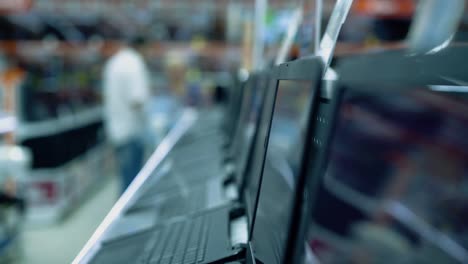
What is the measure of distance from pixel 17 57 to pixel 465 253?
5058 millimetres

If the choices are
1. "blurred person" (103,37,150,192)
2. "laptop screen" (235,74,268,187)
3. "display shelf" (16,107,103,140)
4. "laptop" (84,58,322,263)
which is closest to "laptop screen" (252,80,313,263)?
"laptop" (84,58,322,263)

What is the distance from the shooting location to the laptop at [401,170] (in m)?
0.36

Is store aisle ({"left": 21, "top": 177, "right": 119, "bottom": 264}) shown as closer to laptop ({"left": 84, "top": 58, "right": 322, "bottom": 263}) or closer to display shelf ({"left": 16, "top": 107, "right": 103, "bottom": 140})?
display shelf ({"left": 16, "top": 107, "right": 103, "bottom": 140})

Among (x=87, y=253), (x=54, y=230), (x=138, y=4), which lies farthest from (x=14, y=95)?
(x=87, y=253)

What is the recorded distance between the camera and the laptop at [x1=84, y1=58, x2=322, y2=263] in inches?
24.9

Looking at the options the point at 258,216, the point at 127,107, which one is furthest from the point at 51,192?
the point at 258,216

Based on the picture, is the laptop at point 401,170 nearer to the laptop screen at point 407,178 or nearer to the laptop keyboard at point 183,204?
the laptop screen at point 407,178

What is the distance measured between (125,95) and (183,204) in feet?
7.58

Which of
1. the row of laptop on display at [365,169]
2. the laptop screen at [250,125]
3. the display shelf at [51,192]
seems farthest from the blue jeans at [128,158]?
the row of laptop on display at [365,169]

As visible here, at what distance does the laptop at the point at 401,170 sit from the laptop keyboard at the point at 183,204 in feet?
3.07

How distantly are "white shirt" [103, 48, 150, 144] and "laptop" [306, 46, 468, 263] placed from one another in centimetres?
326

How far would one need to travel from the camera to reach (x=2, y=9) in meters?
4.15

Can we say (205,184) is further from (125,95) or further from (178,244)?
(125,95)

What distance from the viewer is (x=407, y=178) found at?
0.38 metres
